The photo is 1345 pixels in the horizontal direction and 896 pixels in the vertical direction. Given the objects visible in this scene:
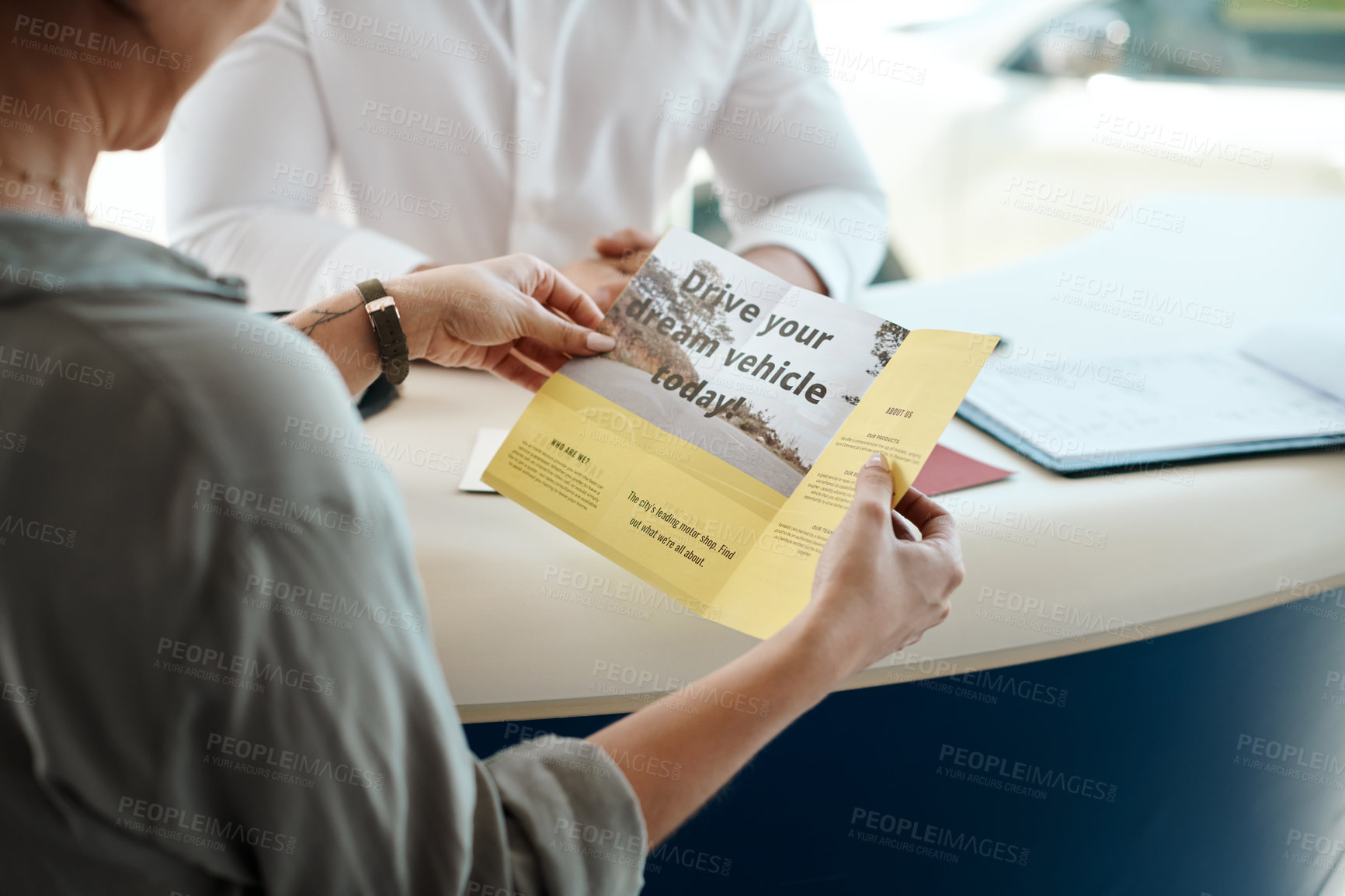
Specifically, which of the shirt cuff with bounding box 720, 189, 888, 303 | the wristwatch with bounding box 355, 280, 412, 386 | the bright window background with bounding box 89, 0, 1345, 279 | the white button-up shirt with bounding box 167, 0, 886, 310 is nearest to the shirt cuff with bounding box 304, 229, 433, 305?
the white button-up shirt with bounding box 167, 0, 886, 310

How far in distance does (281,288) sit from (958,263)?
9.61ft

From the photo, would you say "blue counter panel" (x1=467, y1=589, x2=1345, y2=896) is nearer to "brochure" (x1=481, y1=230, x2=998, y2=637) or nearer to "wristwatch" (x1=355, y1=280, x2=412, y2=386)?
"brochure" (x1=481, y1=230, x2=998, y2=637)

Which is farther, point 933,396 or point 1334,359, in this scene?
point 1334,359

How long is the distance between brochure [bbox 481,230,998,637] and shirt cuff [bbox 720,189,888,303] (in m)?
0.44

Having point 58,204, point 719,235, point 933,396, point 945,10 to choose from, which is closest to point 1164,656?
point 933,396

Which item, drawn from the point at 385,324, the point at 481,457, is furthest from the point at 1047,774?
the point at 385,324

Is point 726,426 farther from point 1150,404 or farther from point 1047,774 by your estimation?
point 1150,404

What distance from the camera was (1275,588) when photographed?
0.81m

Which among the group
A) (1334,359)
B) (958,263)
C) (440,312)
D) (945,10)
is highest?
(945,10)

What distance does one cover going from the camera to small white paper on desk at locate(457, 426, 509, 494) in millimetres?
817

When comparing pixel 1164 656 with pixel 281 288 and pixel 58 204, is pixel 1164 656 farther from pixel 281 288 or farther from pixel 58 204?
pixel 281 288

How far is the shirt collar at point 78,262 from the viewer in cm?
40

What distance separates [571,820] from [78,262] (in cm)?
37

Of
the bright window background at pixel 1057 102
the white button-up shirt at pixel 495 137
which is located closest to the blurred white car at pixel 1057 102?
the bright window background at pixel 1057 102
